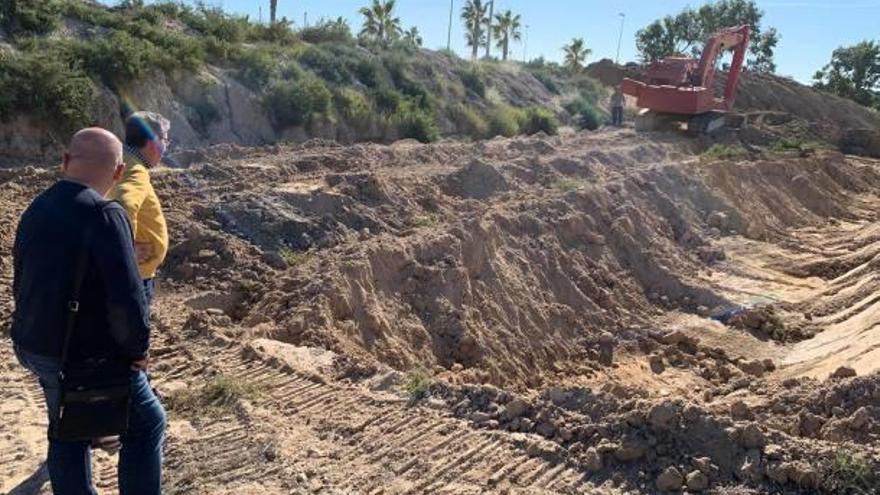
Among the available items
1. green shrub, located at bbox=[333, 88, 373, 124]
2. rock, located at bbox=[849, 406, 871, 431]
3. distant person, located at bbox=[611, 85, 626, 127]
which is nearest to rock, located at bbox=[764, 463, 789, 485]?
rock, located at bbox=[849, 406, 871, 431]

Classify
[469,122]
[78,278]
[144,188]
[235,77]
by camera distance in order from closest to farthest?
1. [78,278]
2. [144,188]
3. [235,77]
4. [469,122]

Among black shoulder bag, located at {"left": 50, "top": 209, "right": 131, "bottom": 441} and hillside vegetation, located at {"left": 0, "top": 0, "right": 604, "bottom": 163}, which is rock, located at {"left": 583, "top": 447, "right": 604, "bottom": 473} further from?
hillside vegetation, located at {"left": 0, "top": 0, "right": 604, "bottom": 163}

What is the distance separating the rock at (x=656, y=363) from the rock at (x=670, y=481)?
4.52 meters

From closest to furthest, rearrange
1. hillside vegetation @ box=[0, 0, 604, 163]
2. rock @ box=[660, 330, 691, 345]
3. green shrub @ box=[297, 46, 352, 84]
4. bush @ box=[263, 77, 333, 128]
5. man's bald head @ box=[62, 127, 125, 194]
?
man's bald head @ box=[62, 127, 125, 194]
rock @ box=[660, 330, 691, 345]
hillside vegetation @ box=[0, 0, 604, 163]
bush @ box=[263, 77, 333, 128]
green shrub @ box=[297, 46, 352, 84]

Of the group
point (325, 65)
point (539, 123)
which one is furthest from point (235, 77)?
point (539, 123)

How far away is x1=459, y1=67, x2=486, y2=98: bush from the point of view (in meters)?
25.3

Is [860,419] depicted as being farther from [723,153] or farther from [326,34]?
[326,34]

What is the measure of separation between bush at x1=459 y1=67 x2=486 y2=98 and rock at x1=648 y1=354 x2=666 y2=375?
17.5 m

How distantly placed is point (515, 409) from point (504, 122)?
1830cm

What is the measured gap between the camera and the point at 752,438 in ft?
13.9

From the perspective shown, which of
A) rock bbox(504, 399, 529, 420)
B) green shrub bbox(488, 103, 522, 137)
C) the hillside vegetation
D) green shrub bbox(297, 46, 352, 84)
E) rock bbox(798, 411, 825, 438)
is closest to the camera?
rock bbox(504, 399, 529, 420)

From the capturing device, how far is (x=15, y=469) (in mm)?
4242

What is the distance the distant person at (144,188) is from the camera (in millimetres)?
3918

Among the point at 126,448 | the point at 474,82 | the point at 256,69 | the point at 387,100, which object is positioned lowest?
the point at 126,448
